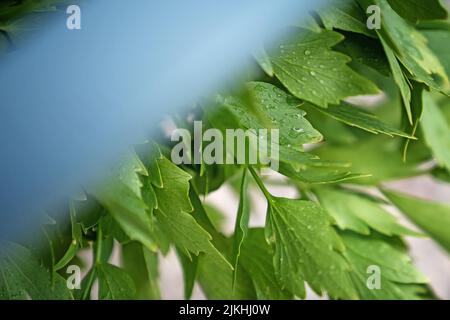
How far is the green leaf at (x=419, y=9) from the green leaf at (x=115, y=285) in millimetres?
196

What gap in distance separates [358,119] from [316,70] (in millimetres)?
31

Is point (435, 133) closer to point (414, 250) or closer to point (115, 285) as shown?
point (115, 285)

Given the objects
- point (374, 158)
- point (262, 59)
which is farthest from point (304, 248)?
point (374, 158)

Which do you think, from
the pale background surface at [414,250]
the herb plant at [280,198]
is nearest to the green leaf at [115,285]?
the herb plant at [280,198]

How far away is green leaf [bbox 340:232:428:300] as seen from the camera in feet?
1.29

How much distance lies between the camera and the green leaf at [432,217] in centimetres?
47

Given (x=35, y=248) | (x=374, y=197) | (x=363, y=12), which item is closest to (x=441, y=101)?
(x=374, y=197)

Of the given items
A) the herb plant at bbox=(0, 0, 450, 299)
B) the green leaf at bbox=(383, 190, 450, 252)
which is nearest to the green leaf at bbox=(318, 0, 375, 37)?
the herb plant at bbox=(0, 0, 450, 299)

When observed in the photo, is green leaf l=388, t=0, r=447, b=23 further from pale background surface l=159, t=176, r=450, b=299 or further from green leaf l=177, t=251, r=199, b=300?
pale background surface l=159, t=176, r=450, b=299

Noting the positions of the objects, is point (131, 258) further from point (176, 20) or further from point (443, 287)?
point (443, 287)

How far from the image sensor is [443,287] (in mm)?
922

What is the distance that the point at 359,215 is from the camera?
0.43 meters
